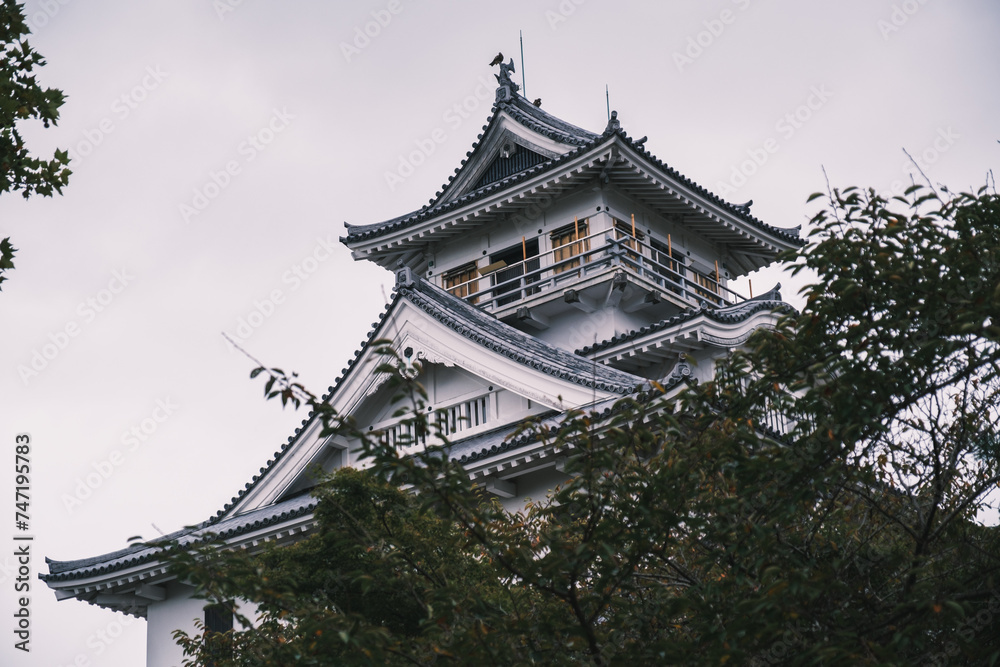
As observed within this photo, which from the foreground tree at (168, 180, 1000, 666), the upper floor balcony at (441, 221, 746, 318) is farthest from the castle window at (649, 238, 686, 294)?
the foreground tree at (168, 180, 1000, 666)

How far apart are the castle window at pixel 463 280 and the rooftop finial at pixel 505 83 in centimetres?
486

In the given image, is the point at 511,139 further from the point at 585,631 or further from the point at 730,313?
the point at 585,631

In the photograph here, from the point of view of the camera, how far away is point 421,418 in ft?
22.4

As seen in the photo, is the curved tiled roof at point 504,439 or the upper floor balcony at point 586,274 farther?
the upper floor balcony at point 586,274

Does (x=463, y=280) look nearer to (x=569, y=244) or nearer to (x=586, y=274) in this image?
(x=569, y=244)

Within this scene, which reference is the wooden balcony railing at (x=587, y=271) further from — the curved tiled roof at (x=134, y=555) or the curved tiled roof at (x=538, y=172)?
the curved tiled roof at (x=134, y=555)

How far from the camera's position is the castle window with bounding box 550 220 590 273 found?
23734 mm

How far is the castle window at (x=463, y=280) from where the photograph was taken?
82.3 ft

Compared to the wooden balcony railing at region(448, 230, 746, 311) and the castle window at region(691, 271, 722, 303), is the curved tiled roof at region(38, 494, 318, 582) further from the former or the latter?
the castle window at region(691, 271, 722, 303)

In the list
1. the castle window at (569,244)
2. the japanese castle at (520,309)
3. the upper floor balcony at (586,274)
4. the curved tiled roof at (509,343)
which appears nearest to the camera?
the curved tiled roof at (509,343)

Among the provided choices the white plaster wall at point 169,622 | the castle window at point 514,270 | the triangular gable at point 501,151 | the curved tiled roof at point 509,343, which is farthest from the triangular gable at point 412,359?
the triangular gable at point 501,151

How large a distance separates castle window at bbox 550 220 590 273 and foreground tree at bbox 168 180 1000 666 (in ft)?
51.5

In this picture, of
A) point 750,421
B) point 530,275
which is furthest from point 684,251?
point 750,421

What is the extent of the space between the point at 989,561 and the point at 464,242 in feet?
63.8
